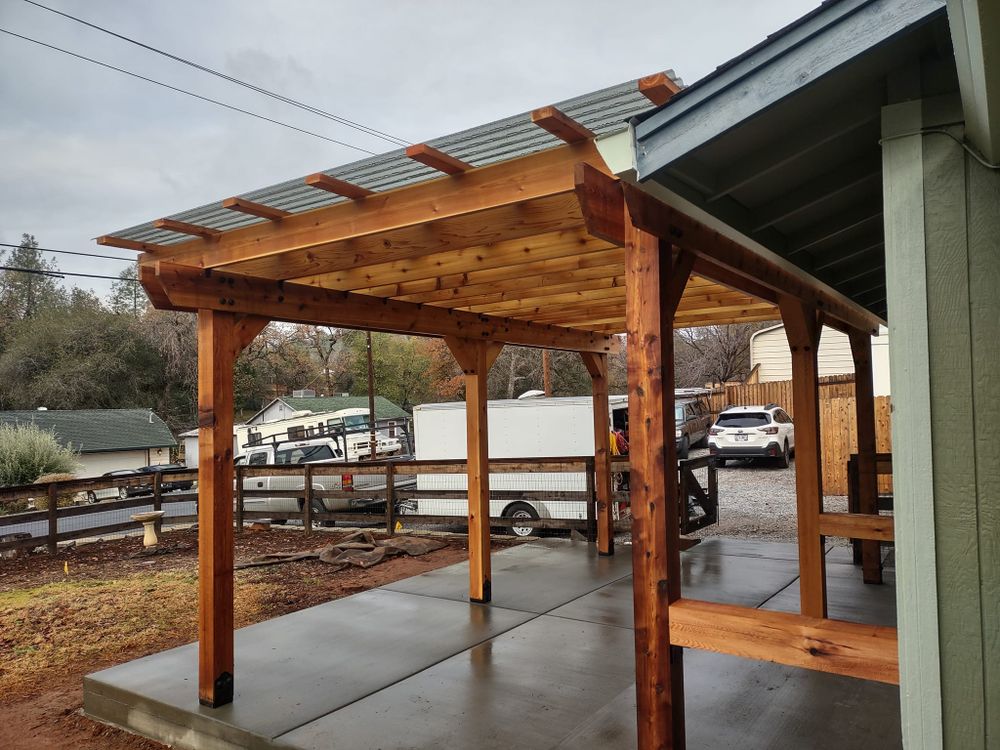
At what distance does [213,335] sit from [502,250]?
1.76 metres

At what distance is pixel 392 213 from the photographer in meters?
3.45

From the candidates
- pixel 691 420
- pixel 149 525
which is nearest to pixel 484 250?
pixel 149 525

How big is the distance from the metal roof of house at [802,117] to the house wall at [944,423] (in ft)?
0.63

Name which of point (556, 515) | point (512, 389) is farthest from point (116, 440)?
point (556, 515)

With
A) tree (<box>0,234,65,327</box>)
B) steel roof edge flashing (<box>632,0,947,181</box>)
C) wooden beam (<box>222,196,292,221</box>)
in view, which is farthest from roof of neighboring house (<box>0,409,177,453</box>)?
steel roof edge flashing (<box>632,0,947,181</box>)

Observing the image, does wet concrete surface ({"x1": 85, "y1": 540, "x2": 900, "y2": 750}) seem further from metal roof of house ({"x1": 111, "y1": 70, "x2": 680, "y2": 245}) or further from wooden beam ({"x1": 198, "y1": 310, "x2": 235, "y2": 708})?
metal roof of house ({"x1": 111, "y1": 70, "x2": 680, "y2": 245})

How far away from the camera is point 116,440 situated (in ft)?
79.2

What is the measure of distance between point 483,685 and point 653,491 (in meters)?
2.27

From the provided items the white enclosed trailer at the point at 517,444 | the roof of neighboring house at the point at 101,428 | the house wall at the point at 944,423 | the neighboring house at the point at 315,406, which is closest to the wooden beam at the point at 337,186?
the house wall at the point at 944,423

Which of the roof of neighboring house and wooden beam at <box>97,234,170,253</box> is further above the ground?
wooden beam at <box>97,234,170,253</box>

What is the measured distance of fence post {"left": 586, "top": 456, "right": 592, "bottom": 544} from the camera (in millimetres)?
8656

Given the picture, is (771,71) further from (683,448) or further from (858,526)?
(683,448)

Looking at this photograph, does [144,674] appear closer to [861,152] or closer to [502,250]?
[502,250]

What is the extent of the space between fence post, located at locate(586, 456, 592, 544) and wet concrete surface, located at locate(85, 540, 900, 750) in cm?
255
